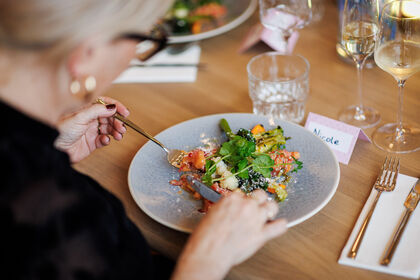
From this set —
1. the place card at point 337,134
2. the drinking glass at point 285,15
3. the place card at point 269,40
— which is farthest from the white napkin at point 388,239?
the place card at point 269,40

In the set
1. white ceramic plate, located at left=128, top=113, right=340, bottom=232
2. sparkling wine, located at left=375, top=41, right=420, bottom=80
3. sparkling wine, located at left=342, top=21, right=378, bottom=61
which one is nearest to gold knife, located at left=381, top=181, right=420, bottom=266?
white ceramic plate, located at left=128, top=113, right=340, bottom=232

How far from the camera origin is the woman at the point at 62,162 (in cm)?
71

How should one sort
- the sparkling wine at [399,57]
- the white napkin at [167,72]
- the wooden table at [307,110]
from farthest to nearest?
1. the white napkin at [167,72]
2. the sparkling wine at [399,57]
3. the wooden table at [307,110]

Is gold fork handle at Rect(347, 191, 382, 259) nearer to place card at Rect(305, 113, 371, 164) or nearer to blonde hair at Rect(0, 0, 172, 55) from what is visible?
place card at Rect(305, 113, 371, 164)

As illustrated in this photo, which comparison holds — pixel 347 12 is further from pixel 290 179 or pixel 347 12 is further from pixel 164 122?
pixel 164 122

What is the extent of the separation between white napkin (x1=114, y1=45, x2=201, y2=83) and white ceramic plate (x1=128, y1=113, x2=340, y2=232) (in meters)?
0.36

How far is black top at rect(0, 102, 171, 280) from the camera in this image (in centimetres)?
74

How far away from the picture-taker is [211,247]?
85 cm

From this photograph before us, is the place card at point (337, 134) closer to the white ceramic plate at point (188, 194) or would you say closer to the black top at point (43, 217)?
the white ceramic plate at point (188, 194)

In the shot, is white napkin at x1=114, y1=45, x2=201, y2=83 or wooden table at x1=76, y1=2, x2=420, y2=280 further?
white napkin at x1=114, y1=45, x2=201, y2=83

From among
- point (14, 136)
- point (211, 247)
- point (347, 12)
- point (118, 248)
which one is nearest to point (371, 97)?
point (347, 12)

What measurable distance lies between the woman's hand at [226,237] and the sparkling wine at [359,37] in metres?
0.56

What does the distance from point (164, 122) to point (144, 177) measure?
1.00 feet

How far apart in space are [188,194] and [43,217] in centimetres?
42
